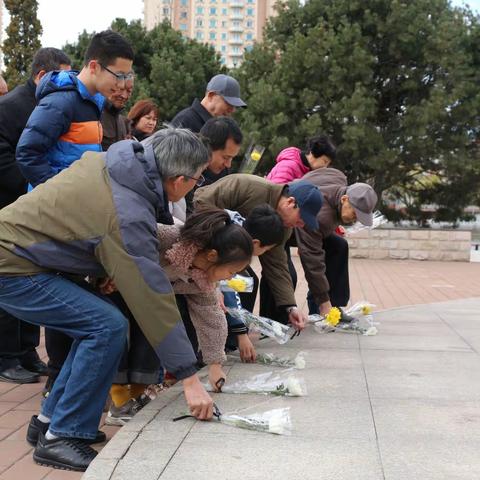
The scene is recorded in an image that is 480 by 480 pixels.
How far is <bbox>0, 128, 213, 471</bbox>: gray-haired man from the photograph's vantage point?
8.62 feet

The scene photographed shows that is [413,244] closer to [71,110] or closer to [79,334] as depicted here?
[71,110]

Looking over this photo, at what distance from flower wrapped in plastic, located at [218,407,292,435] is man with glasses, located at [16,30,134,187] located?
1442mm

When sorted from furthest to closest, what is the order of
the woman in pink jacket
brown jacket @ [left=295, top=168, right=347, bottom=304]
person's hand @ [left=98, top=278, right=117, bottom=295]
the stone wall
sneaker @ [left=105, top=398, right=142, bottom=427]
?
the stone wall → the woman in pink jacket → brown jacket @ [left=295, top=168, right=347, bottom=304] → sneaker @ [left=105, top=398, right=142, bottom=427] → person's hand @ [left=98, top=278, right=117, bottom=295]

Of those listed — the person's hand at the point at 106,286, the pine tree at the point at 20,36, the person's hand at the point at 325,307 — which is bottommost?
the person's hand at the point at 325,307

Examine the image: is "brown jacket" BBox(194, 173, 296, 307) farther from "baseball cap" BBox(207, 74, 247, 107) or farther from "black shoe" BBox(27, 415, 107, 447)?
"black shoe" BBox(27, 415, 107, 447)

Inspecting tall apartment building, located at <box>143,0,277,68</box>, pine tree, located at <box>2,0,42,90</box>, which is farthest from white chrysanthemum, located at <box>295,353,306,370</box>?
tall apartment building, located at <box>143,0,277,68</box>

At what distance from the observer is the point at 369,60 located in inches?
700

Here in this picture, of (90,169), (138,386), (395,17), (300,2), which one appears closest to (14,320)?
(138,386)

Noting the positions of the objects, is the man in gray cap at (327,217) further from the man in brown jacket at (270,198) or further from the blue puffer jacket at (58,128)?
the blue puffer jacket at (58,128)

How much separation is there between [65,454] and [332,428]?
3.59 feet

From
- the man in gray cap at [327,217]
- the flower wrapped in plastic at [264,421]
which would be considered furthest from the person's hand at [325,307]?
the flower wrapped in plastic at [264,421]

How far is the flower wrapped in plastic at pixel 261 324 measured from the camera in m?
4.11

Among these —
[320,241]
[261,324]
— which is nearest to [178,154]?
[261,324]

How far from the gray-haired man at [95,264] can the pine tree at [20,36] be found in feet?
75.8
